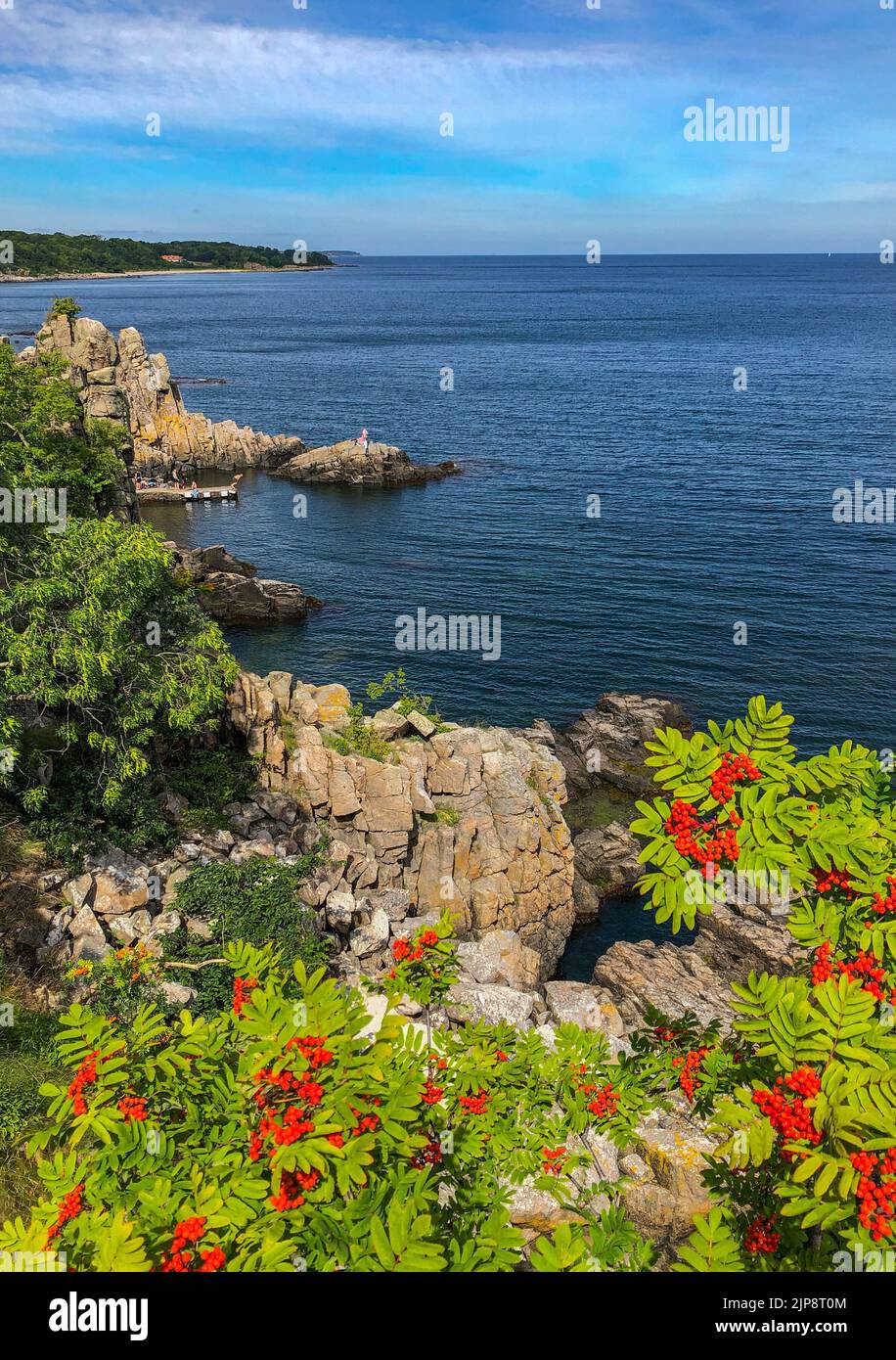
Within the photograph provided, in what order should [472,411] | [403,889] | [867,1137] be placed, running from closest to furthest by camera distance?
[867,1137]
[403,889]
[472,411]

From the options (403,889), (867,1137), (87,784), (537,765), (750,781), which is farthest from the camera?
(537,765)

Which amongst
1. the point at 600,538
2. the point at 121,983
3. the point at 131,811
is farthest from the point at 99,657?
the point at 600,538

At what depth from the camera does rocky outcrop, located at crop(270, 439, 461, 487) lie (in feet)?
312

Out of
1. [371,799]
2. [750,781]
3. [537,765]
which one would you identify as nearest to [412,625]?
[537,765]

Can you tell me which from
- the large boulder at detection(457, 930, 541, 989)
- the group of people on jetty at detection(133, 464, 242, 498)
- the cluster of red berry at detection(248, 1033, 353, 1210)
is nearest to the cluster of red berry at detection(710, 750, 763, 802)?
the cluster of red berry at detection(248, 1033, 353, 1210)

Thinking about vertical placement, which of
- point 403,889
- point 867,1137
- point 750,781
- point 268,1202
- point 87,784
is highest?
point 750,781

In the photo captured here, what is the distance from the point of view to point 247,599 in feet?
206

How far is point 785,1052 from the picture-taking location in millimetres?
5949

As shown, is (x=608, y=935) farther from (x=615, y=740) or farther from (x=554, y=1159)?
(x=554, y=1159)

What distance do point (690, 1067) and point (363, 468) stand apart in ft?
307

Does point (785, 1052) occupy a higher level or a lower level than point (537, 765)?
higher

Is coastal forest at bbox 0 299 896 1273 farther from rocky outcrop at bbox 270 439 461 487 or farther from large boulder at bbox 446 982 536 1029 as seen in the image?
rocky outcrop at bbox 270 439 461 487

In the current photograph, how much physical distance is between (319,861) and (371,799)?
15.6 feet
